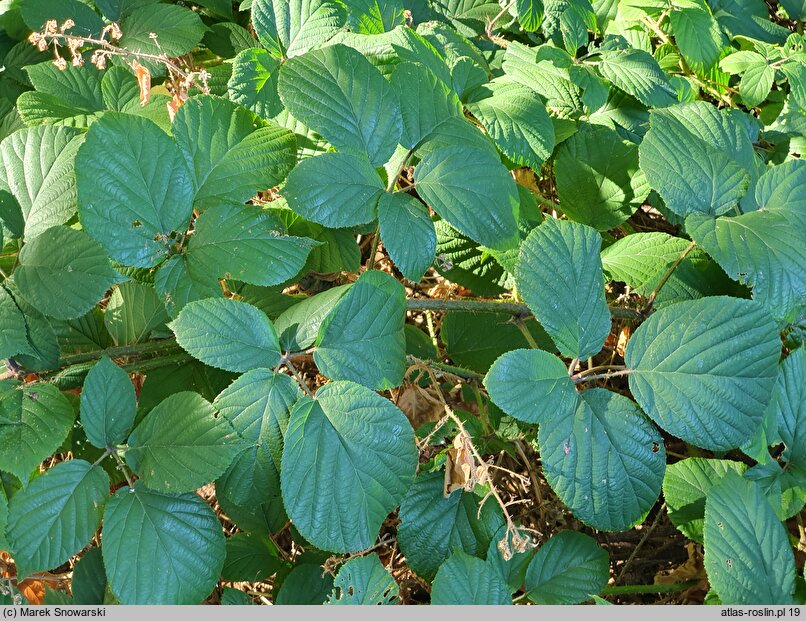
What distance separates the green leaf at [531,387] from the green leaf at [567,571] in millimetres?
290

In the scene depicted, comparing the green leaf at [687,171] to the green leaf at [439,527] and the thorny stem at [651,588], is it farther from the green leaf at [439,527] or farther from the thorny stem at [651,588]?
the thorny stem at [651,588]

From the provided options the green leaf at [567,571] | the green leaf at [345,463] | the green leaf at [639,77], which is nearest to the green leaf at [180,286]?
the green leaf at [345,463]

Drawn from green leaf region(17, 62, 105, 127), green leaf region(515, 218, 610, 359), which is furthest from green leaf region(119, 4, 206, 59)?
green leaf region(515, 218, 610, 359)

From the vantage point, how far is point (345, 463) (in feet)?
3.15

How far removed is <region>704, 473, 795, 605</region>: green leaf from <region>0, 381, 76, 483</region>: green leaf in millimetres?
931

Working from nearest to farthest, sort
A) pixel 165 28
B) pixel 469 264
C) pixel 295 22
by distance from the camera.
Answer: pixel 295 22, pixel 469 264, pixel 165 28

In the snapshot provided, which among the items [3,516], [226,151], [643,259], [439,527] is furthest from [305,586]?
[643,259]

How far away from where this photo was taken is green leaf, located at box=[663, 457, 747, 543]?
1177mm

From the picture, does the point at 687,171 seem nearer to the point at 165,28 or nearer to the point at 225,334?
the point at 225,334

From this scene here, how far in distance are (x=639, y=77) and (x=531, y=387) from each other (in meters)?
0.76

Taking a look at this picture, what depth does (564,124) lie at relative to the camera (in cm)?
143

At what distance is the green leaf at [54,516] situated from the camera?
0.92 metres
